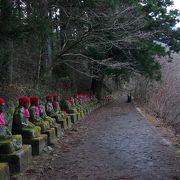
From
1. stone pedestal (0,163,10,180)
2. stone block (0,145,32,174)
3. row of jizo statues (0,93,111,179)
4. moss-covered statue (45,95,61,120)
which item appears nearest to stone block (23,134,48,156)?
row of jizo statues (0,93,111,179)

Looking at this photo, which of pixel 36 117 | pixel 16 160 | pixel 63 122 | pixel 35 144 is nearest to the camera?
pixel 16 160

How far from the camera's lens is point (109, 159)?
7.93 m

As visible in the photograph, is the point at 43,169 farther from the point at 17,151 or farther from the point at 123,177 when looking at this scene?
the point at 123,177

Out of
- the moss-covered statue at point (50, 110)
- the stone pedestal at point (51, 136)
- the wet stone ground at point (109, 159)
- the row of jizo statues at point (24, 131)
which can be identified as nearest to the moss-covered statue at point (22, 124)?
the row of jizo statues at point (24, 131)

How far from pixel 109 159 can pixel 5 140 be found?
239 centimetres

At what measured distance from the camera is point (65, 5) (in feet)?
51.4

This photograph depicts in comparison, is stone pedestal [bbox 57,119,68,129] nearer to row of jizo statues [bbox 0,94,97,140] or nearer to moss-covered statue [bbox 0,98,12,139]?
row of jizo statues [bbox 0,94,97,140]

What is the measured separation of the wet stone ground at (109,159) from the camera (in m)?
6.68

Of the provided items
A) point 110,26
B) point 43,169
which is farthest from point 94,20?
point 43,169

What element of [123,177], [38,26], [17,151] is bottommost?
[123,177]

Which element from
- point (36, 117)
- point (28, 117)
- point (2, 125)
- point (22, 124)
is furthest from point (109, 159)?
point (2, 125)

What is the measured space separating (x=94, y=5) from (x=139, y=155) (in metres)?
8.82

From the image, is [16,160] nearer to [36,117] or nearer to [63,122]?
[36,117]

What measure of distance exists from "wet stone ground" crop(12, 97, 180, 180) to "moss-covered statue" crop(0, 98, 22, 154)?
520 millimetres
